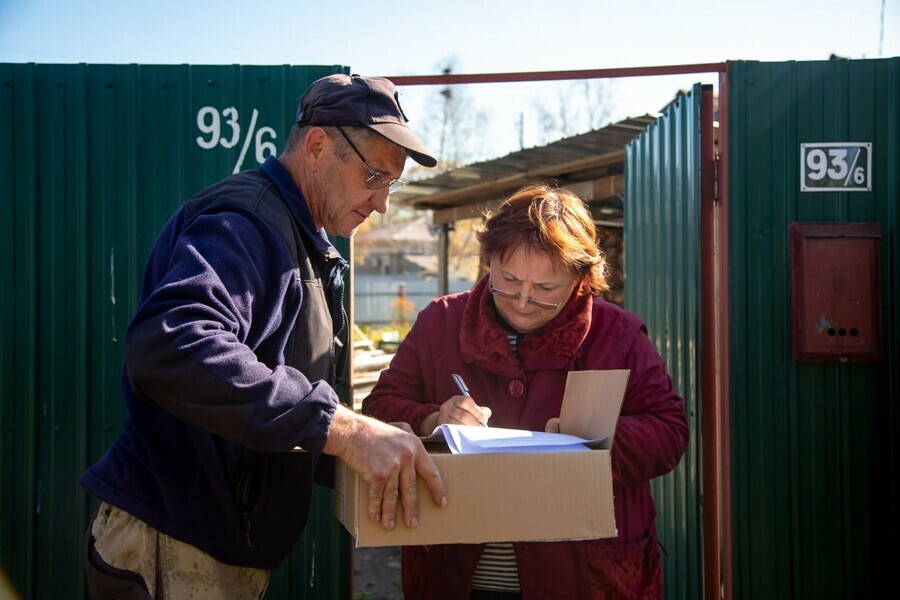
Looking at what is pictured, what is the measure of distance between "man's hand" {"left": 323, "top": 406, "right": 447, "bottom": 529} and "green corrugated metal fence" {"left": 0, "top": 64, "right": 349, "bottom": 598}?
5.53 feet

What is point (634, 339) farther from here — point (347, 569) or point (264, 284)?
point (347, 569)

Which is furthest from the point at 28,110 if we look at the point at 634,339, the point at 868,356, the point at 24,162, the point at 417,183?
the point at 417,183

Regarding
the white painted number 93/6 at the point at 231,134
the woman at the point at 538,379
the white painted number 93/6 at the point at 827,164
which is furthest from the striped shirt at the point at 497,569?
the white painted number 93/6 at the point at 827,164

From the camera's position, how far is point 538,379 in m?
2.33

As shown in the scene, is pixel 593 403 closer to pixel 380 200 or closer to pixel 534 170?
pixel 380 200

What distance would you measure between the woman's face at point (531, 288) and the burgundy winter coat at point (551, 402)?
5 cm

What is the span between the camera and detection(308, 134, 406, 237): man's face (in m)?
1.99

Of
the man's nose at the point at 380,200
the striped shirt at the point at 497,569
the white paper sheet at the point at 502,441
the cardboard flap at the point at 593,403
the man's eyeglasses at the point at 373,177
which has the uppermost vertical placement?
the man's eyeglasses at the point at 373,177

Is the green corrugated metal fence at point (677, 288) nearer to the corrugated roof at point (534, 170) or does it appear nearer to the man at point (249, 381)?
the corrugated roof at point (534, 170)

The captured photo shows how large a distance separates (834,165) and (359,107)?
2.16 metres

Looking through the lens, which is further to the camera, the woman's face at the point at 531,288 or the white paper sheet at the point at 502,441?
the woman's face at the point at 531,288

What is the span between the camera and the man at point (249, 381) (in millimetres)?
1496

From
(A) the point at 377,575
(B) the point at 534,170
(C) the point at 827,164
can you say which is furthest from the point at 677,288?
(B) the point at 534,170

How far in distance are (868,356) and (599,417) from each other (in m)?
1.78
